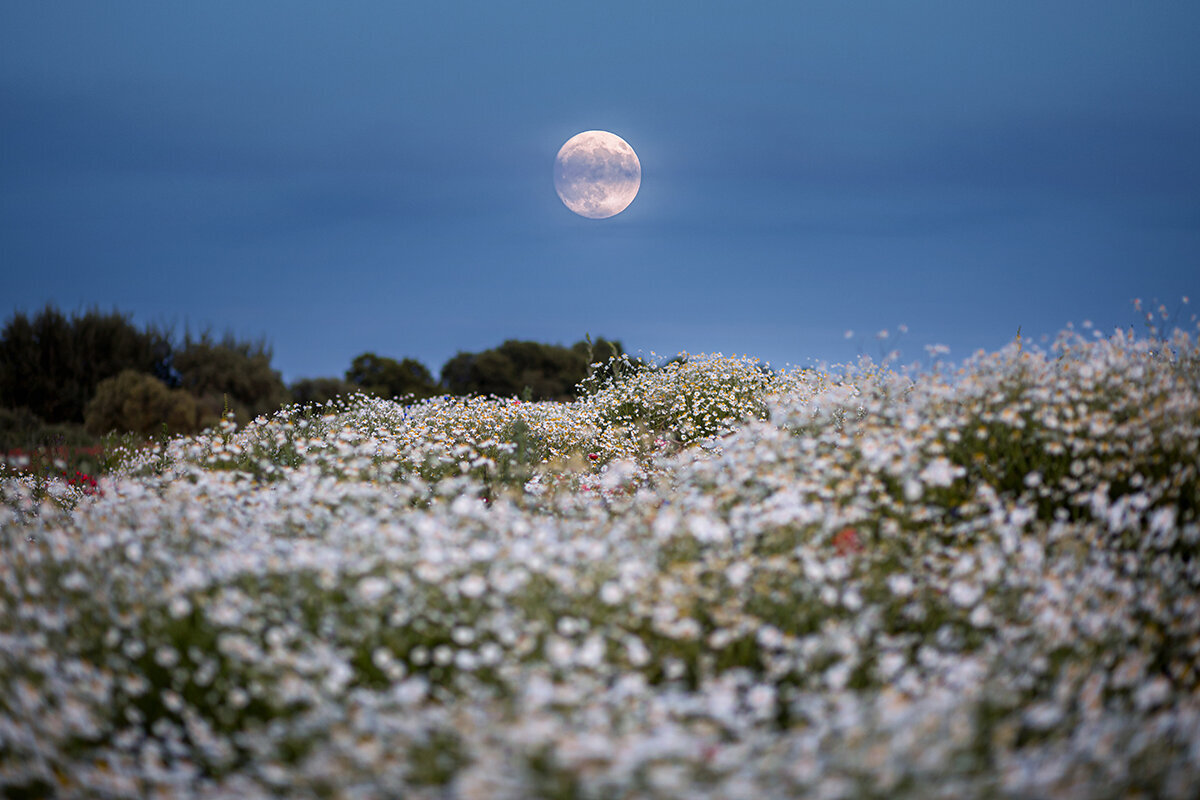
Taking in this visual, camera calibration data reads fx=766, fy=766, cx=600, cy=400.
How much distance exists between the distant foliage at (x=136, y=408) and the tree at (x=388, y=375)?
8802 mm

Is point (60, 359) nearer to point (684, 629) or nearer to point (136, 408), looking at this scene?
point (136, 408)

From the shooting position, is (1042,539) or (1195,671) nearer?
(1195,671)

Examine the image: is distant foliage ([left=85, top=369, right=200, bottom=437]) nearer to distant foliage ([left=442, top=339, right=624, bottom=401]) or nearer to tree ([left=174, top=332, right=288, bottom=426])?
tree ([left=174, top=332, right=288, bottom=426])

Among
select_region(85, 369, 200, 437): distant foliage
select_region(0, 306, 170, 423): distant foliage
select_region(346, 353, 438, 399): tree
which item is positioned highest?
select_region(346, 353, 438, 399): tree

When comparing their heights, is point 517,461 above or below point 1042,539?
above

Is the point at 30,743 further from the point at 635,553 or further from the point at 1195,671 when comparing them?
the point at 1195,671

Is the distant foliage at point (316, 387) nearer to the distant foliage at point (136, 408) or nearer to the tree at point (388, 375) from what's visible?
the tree at point (388, 375)

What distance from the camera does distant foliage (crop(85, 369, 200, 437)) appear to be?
2289cm

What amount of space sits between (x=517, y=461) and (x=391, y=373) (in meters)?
25.5

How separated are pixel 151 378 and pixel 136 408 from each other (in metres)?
1.73

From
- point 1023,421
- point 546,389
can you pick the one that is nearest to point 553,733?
point 1023,421

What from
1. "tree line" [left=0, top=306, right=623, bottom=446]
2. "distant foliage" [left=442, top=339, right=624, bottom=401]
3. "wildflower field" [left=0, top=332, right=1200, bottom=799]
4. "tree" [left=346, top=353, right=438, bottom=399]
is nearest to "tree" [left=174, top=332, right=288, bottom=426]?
"tree line" [left=0, top=306, right=623, bottom=446]

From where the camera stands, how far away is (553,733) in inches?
103

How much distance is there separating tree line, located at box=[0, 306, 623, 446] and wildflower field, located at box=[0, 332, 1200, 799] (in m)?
18.3
